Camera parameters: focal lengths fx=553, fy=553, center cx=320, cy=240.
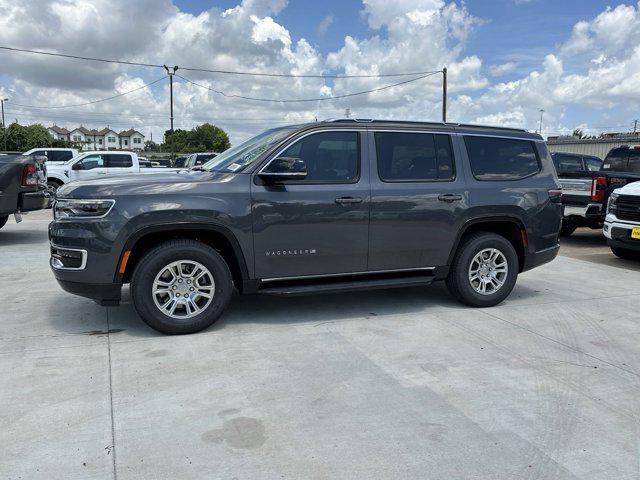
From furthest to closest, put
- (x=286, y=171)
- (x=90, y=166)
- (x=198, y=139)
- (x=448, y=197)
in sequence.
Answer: (x=198, y=139), (x=90, y=166), (x=448, y=197), (x=286, y=171)

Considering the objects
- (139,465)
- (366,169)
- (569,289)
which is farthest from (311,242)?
(569,289)

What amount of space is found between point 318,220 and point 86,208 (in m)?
1.99

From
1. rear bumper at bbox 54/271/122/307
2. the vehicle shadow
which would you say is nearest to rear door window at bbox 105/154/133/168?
the vehicle shadow

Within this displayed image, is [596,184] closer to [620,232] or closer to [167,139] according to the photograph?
[620,232]

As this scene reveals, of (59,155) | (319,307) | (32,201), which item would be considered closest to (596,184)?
(319,307)

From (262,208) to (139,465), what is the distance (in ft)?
8.30

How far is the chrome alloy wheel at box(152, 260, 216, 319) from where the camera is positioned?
4.76m

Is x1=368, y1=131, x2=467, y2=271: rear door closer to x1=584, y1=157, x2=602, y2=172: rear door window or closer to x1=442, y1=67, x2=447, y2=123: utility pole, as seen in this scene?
x1=584, y1=157, x2=602, y2=172: rear door window

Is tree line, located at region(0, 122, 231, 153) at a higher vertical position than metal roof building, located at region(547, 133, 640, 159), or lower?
higher

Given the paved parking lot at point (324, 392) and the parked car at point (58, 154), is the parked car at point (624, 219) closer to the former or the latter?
the paved parking lot at point (324, 392)

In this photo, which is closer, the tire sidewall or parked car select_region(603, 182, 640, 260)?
the tire sidewall

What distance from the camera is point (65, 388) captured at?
149 inches

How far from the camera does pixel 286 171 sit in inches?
190

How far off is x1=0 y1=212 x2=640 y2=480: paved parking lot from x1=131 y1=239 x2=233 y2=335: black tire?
15 centimetres
